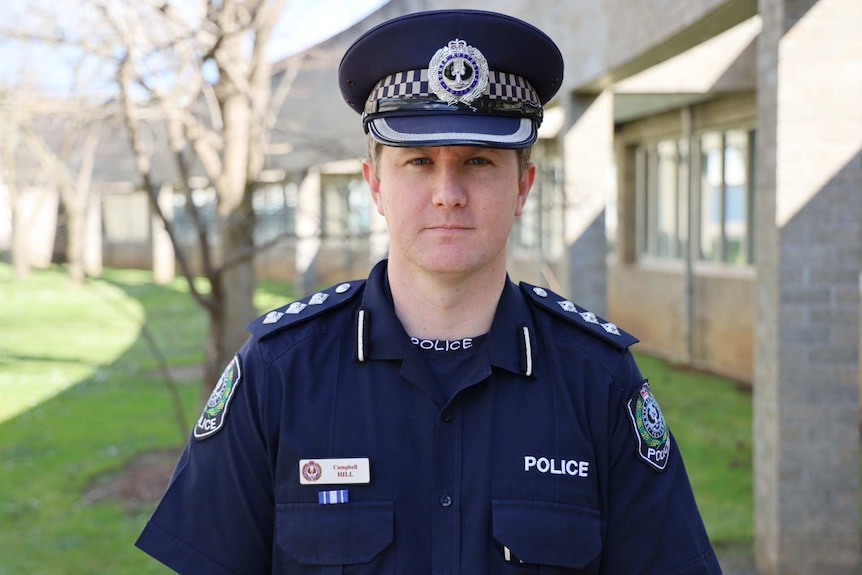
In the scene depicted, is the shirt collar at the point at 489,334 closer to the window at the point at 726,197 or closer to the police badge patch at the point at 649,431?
the police badge patch at the point at 649,431

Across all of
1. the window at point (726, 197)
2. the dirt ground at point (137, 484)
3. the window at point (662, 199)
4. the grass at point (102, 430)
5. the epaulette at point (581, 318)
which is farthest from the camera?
the window at point (662, 199)

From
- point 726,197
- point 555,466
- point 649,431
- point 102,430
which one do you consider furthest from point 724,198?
point 555,466

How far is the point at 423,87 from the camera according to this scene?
6.33ft

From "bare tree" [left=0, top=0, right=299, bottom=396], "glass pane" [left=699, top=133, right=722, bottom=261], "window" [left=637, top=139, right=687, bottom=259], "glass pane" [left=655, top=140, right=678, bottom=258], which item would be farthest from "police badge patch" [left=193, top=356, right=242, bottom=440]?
"glass pane" [left=655, top=140, right=678, bottom=258]

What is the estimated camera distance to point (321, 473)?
183 cm

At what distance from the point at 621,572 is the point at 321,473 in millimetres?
600

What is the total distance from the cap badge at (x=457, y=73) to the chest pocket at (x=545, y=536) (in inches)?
30.4

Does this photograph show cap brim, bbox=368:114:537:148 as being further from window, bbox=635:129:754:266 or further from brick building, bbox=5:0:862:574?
window, bbox=635:129:754:266

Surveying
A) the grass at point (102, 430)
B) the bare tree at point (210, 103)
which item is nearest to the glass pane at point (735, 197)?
the grass at point (102, 430)

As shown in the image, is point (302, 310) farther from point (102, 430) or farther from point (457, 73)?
point (102, 430)

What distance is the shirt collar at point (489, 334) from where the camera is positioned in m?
1.89

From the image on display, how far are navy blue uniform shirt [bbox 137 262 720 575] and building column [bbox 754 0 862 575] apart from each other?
387cm

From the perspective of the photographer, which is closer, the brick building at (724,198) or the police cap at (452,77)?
the police cap at (452,77)

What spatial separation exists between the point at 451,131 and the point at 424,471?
63cm
